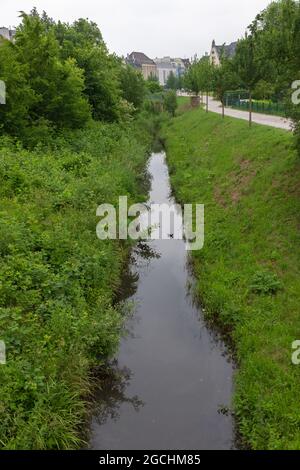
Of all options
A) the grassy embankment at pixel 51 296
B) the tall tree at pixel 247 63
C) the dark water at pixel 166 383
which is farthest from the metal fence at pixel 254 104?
the dark water at pixel 166 383

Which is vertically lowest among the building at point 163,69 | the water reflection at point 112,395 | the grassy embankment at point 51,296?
the water reflection at point 112,395

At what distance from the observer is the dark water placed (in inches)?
267

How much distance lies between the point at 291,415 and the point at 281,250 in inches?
222

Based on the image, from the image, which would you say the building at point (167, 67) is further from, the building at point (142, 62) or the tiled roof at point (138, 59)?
the tiled roof at point (138, 59)

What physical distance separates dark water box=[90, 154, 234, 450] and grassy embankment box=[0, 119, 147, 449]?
0.59m

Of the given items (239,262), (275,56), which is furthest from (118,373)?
(275,56)

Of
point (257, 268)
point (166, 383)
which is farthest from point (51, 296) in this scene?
point (257, 268)

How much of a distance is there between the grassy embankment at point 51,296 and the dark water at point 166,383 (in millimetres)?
594

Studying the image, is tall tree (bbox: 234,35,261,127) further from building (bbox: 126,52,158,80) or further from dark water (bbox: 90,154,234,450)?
building (bbox: 126,52,158,80)

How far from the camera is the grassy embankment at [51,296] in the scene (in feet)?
20.7

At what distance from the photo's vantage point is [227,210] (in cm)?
1520

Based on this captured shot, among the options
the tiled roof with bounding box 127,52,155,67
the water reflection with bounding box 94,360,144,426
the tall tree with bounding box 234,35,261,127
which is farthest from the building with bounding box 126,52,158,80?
the water reflection with bounding box 94,360,144,426

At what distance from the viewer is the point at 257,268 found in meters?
10.9
